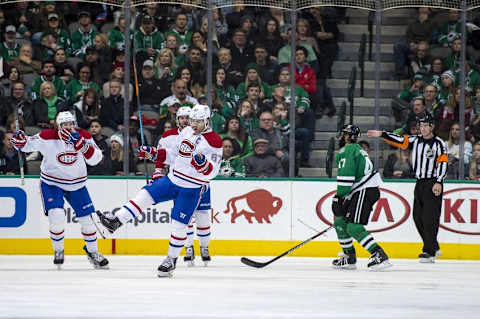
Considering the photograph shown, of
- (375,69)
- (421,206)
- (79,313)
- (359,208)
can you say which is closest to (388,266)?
(359,208)

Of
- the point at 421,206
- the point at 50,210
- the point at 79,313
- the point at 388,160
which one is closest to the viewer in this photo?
the point at 79,313

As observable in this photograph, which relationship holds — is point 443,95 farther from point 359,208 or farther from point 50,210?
point 50,210

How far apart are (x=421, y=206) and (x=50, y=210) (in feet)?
13.2

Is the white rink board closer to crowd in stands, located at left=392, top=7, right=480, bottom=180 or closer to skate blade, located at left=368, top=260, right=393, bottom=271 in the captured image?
crowd in stands, located at left=392, top=7, right=480, bottom=180

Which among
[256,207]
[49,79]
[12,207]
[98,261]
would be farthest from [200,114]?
[49,79]

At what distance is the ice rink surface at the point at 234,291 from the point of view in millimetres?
5332

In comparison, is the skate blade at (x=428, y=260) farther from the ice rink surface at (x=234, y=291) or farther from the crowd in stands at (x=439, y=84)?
the crowd in stands at (x=439, y=84)

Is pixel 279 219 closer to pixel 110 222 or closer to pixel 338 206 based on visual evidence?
pixel 338 206

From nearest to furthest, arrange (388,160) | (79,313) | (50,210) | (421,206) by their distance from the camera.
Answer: (79,313) < (50,210) < (421,206) < (388,160)

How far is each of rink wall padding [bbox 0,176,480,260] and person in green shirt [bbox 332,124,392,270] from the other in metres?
1.73

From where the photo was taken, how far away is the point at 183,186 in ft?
24.3

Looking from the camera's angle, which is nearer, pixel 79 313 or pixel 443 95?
pixel 79 313

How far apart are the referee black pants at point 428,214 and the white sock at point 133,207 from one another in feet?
11.4

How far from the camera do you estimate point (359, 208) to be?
8.20m
